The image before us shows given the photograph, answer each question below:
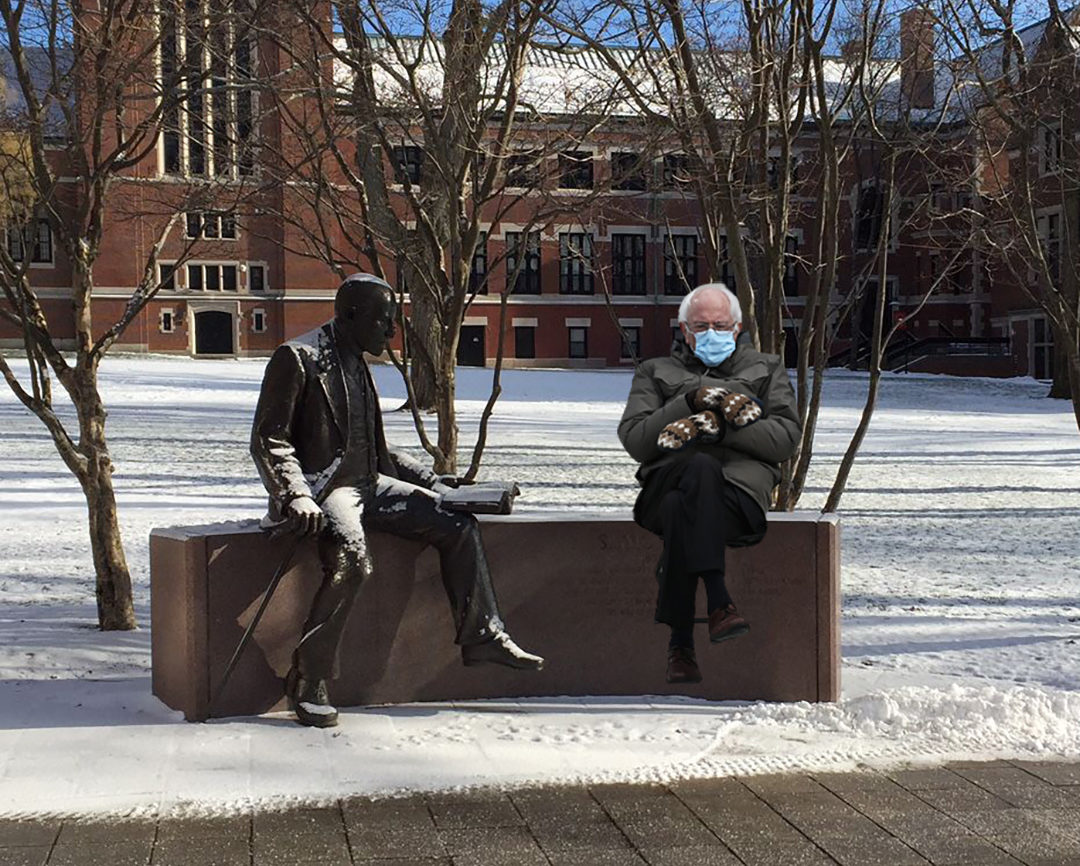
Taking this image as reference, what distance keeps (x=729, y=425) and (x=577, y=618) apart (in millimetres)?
1526

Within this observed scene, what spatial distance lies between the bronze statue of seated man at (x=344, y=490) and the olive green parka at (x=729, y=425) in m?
1.07

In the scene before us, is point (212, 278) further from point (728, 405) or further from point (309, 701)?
point (728, 405)

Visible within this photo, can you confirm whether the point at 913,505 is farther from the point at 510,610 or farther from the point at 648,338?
the point at 648,338

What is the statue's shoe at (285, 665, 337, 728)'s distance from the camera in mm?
5633

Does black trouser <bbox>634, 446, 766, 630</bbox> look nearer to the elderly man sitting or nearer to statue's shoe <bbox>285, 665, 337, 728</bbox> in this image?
the elderly man sitting

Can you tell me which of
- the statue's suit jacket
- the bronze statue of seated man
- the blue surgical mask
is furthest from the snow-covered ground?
the blue surgical mask

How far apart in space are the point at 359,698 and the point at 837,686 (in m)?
2.16

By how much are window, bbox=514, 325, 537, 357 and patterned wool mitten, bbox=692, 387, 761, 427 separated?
53.0 metres

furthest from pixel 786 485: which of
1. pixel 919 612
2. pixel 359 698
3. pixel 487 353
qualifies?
pixel 487 353

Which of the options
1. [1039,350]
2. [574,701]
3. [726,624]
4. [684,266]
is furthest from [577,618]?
[684,266]

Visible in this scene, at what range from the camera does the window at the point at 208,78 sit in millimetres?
7410

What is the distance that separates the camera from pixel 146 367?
125 ft

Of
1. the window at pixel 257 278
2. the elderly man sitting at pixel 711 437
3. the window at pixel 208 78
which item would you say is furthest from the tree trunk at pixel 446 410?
the window at pixel 257 278

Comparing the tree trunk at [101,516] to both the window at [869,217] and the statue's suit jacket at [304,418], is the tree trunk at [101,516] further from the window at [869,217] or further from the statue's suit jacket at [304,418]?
the window at [869,217]
